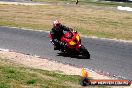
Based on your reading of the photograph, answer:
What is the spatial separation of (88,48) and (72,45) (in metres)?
2.54

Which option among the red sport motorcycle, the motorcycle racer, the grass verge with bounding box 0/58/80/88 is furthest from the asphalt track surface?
the grass verge with bounding box 0/58/80/88

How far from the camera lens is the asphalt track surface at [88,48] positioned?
16062 mm

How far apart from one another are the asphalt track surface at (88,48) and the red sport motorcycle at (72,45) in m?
0.36

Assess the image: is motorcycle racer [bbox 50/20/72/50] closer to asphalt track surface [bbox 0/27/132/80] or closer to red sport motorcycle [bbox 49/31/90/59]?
red sport motorcycle [bbox 49/31/90/59]

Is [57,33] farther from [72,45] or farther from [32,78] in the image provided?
[32,78]

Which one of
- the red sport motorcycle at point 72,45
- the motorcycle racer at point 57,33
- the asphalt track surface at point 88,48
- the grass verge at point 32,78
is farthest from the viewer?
the motorcycle racer at point 57,33

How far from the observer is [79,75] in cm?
1364

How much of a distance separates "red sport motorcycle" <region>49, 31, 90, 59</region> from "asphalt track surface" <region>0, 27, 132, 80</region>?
0.36m

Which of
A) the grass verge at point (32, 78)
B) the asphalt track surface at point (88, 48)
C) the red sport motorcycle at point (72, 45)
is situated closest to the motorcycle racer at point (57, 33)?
the red sport motorcycle at point (72, 45)

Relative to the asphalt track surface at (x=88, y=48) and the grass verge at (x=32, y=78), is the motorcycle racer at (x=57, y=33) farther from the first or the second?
the grass verge at (x=32, y=78)

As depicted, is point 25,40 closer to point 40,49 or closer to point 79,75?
point 40,49

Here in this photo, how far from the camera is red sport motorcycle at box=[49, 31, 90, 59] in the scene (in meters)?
17.8

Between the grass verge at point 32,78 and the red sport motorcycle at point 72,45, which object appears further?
the red sport motorcycle at point 72,45

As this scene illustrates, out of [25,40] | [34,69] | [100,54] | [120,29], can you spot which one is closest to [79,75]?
[34,69]
